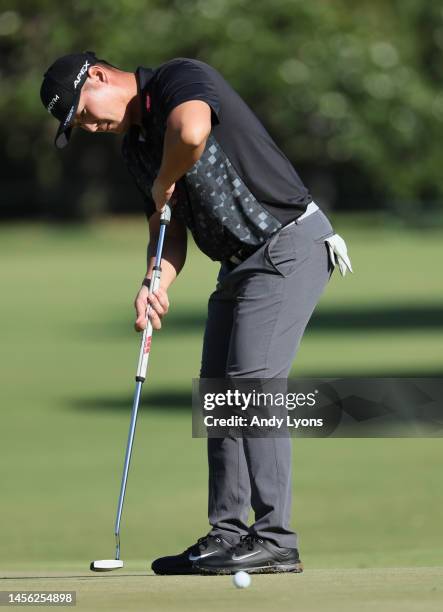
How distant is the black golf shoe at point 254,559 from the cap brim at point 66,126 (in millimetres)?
1742

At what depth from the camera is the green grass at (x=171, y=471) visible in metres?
5.86

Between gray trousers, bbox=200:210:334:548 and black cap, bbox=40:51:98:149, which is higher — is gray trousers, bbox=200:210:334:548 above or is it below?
below

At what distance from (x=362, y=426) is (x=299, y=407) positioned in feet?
A: 17.7

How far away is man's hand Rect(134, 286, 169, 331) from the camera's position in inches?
252

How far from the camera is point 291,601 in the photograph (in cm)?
545

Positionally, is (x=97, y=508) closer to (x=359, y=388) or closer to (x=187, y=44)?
(x=359, y=388)

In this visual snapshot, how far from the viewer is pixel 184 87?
236 inches

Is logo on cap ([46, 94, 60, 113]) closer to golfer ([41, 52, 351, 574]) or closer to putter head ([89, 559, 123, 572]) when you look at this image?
golfer ([41, 52, 351, 574])

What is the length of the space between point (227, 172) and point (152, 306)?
0.67 meters

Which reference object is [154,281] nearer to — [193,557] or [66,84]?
[66,84]

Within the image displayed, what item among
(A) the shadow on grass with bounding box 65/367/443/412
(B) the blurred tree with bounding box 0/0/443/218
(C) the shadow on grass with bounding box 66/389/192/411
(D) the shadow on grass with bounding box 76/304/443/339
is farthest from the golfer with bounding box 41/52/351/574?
(B) the blurred tree with bounding box 0/0/443/218

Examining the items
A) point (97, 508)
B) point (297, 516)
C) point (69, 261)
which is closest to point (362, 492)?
point (297, 516)

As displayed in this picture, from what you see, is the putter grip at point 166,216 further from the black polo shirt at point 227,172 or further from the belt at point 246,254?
the belt at point 246,254

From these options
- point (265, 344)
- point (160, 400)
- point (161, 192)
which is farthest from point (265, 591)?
point (160, 400)
